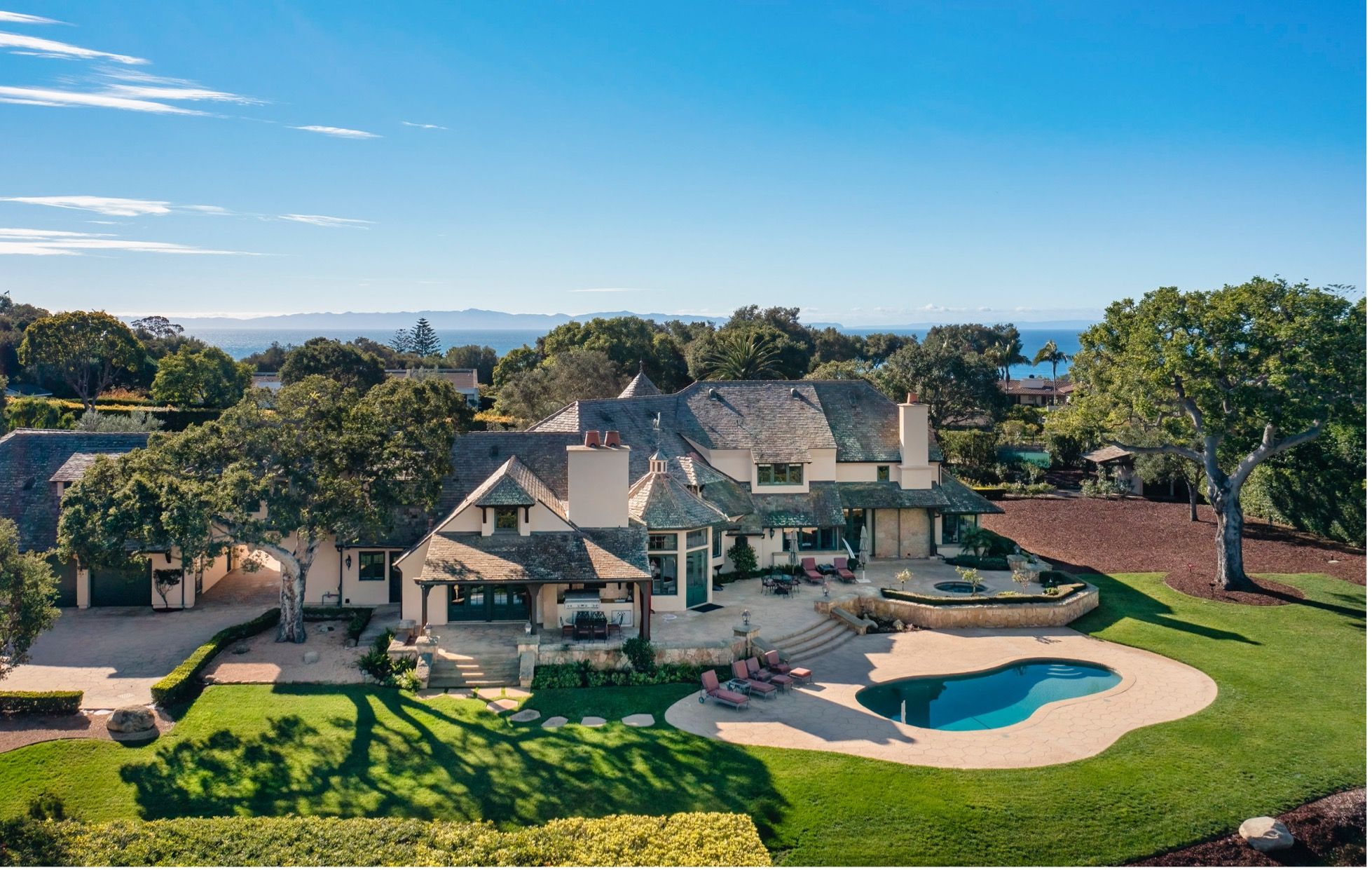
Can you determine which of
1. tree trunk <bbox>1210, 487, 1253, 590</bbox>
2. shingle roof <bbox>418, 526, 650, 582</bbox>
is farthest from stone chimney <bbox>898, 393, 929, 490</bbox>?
shingle roof <bbox>418, 526, 650, 582</bbox>

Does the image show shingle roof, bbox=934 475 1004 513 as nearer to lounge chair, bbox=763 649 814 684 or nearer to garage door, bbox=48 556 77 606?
lounge chair, bbox=763 649 814 684

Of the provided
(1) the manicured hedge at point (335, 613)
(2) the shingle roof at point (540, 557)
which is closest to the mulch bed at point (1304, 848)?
(2) the shingle roof at point (540, 557)

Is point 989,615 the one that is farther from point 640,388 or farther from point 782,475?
point 640,388

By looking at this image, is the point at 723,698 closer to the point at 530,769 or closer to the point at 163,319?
the point at 530,769

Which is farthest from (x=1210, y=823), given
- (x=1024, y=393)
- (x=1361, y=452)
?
(x=1024, y=393)

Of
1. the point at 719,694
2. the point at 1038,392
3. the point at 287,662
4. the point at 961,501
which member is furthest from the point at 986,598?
the point at 1038,392

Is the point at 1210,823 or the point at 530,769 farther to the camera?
the point at 530,769

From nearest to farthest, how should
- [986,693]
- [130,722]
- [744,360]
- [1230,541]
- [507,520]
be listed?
[130,722] → [986,693] → [507,520] → [1230,541] → [744,360]
